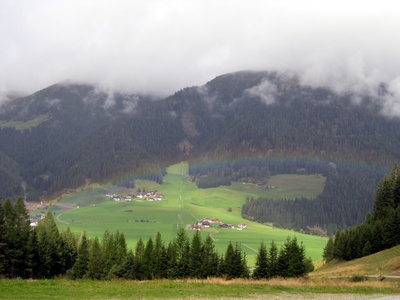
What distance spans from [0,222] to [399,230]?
230 ft

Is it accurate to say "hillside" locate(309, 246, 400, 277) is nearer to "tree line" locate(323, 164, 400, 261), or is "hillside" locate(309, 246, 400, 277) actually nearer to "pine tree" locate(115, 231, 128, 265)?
"tree line" locate(323, 164, 400, 261)

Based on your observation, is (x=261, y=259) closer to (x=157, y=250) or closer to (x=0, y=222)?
(x=157, y=250)

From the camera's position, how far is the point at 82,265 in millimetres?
72062

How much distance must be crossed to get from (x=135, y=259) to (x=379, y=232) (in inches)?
1949

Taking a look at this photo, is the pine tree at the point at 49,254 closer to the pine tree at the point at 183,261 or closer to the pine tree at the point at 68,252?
the pine tree at the point at 68,252

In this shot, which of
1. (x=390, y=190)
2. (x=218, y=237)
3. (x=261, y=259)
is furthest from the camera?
(x=218, y=237)

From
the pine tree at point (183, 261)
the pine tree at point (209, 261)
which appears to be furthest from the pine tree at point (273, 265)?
the pine tree at point (183, 261)

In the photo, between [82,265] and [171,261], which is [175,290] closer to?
[171,261]

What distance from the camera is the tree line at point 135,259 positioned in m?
57.1

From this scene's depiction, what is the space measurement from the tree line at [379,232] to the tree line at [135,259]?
27943 mm

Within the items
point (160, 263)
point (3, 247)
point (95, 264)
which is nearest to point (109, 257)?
point (95, 264)

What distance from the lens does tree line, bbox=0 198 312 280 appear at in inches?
2247

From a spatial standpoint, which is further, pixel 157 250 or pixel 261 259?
pixel 157 250

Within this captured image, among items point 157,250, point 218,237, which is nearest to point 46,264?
point 157,250
